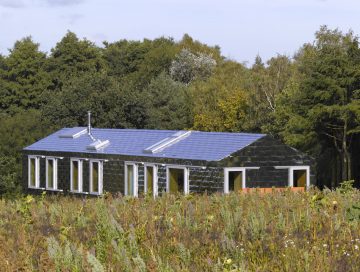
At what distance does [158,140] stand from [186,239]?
92.2 ft

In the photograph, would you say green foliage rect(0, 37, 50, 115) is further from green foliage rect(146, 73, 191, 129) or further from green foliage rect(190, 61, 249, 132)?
green foliage rect(190, 61, 249, 132)

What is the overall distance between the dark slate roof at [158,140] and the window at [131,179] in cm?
55

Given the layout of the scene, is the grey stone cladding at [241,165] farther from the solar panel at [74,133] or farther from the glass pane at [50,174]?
the solar panel at [74,133]

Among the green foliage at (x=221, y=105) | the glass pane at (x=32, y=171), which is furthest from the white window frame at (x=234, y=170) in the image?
the green foliage at (x=221, y=105)

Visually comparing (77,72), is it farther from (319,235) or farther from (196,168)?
(319,235)

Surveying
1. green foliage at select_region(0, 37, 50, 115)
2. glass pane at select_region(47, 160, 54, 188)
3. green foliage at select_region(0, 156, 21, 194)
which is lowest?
green foliage at select_region(0, 156, 21, 194)

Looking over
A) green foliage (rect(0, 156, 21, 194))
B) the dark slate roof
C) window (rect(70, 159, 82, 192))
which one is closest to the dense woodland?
green foliage (rect(0, 156, 21, 194))

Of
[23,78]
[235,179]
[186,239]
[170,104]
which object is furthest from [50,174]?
[23,78]

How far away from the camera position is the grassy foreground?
732 centimetres

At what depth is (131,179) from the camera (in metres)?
36.2

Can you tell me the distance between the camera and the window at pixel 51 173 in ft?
136

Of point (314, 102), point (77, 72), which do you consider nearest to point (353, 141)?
point (314, 102)

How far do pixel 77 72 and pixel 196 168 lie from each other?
2206 inches

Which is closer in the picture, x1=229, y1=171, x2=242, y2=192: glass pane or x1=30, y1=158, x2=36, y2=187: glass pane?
x1=229, y1=171, x2=242, y2=192: glass pane
